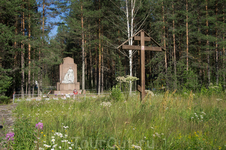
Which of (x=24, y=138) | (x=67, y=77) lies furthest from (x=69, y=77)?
(x=24, y=138)

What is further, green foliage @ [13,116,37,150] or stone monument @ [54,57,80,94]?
stone monument @ [54,57,80,94]

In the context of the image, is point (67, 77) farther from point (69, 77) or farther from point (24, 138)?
point (24, 138)

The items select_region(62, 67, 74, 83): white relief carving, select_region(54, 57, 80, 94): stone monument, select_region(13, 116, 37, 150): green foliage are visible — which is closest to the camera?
select_region(13, 116, 37, 150): green foliage

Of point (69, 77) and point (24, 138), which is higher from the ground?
point (69, 77)

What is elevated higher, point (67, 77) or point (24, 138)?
point (67, 77)

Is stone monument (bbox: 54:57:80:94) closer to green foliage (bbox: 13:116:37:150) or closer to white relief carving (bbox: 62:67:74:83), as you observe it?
white relief carving (bbox: 62:67:74:83)

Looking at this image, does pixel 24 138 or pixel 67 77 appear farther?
pixel 67 77

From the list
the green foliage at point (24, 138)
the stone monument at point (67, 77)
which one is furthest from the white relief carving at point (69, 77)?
the green foliage at point (24, 138)

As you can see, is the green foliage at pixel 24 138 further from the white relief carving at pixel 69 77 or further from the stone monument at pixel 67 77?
the white relief carving at pixel 69 77

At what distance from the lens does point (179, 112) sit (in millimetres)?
4363

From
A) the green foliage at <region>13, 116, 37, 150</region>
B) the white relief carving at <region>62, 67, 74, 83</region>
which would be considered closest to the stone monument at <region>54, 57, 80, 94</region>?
the white relief carving at <region>62, 67, 74, 83</region>

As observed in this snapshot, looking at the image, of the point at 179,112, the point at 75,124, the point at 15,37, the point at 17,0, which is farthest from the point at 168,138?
the point at 17,0

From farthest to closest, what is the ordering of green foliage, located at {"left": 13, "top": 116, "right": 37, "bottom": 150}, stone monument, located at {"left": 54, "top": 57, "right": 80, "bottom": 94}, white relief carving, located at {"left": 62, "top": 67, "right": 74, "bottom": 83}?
white relief carving, located at {"left": 62, "top": 67, "right": 74, "bottom": 83} < stone monument, located at {"left": 54, "top": 57, "right": 80, "bottom": 94} < green foliage, located at {"left": 13, "top": 116, "right": 37, "bottom": 150}

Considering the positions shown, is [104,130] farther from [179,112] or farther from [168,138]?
[179,112]
